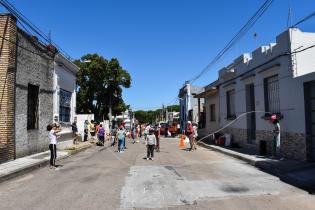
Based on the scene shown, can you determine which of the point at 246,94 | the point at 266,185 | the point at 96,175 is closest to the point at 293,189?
the point at 266,185

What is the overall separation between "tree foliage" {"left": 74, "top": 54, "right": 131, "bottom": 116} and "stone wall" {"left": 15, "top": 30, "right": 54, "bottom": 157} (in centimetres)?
3066

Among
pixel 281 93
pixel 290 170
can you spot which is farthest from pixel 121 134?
pixel 290 170

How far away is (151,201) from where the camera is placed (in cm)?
870

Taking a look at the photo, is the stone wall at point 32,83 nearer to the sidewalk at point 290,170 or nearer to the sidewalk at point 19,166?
the sidewalk at point 19,166

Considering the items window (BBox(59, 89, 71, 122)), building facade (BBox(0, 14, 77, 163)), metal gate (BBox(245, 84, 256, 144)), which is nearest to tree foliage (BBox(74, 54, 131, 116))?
window (BBox(59, 89, 71, 122))

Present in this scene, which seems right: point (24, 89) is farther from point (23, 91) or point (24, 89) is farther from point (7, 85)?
point (7, 85)

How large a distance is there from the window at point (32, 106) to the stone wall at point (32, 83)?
22 cm

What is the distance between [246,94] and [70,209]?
15722 mm

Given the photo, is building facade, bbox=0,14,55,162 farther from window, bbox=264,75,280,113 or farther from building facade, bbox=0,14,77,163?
window, bbox=264,75,280,113

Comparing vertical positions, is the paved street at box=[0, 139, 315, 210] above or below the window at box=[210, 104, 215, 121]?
below

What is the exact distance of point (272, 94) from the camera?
59.8ft

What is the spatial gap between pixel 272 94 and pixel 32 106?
11451 millimetres

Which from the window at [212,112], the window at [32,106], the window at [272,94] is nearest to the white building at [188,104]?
the window at [212,112]

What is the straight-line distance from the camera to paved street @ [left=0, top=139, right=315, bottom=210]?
842cm
